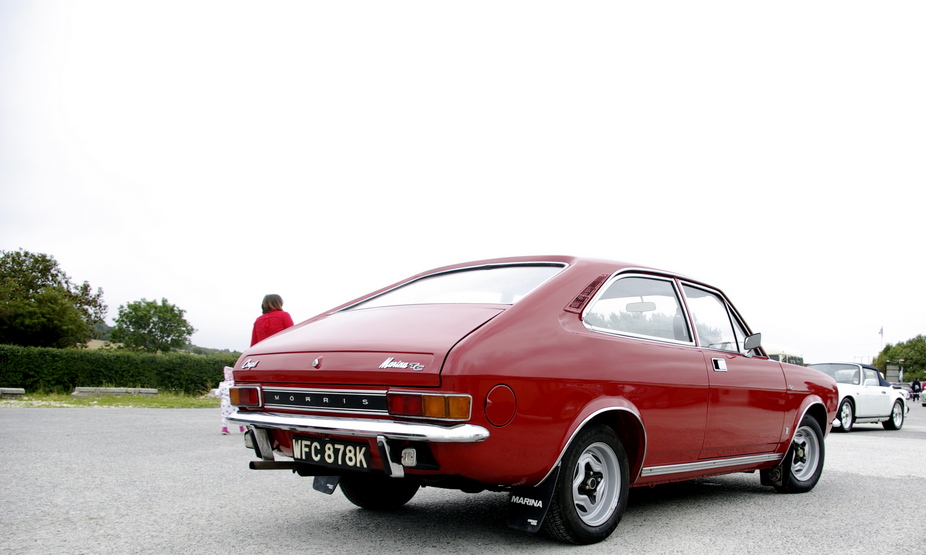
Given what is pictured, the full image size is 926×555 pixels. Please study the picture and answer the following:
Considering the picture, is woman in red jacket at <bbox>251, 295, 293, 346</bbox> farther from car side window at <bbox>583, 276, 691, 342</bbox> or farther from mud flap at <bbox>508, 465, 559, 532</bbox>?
mud flap at <bbox>508, 465, 559, 532</bbox>

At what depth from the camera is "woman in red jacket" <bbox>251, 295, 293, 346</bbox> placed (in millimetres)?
8180

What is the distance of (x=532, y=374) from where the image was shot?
11.2 feet

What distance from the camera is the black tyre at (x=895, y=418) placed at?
15500mm

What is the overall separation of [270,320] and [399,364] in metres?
5.21

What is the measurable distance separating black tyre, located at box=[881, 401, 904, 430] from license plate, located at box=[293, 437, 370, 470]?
15316 millimetres

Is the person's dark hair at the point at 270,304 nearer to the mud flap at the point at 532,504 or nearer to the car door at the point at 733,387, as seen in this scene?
the car door at the point at 733,387

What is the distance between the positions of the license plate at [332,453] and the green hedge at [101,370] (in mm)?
21612

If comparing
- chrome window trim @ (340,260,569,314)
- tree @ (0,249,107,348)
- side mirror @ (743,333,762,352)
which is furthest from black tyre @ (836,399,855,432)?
tree @ (0,249,107,348)

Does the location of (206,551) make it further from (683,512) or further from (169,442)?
(169,442)

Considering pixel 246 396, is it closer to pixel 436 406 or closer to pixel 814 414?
pixel 436 406

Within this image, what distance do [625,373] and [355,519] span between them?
1.88 m

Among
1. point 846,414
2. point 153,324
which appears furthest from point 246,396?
point 153,324

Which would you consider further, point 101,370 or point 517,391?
point 101,370

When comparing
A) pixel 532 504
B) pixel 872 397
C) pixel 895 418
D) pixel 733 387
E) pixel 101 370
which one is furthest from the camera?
pixel 101 370
